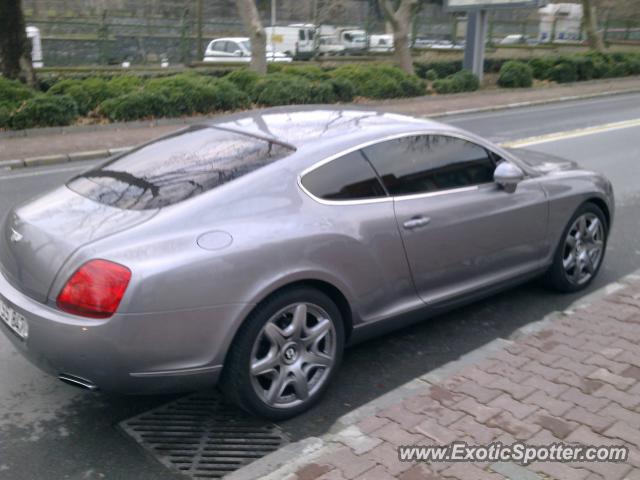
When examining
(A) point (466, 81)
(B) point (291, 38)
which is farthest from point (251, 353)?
(B) point (291, 38)

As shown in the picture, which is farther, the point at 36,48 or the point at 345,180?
the point at 36,48

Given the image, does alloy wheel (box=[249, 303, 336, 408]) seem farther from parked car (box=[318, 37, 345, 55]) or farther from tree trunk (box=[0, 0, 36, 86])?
parked car (box=[318, 37, 345, 55])

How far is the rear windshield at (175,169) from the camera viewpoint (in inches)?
147

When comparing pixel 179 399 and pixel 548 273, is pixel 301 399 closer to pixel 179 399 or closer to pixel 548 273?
pixel 179 399

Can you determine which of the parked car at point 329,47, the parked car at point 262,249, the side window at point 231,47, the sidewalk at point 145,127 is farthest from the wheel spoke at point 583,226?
the parked car at point 329,47

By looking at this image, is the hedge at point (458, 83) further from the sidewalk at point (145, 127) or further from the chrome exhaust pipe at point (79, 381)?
the chrome exhaust pipe at point (79, 381)

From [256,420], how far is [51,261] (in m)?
1.33

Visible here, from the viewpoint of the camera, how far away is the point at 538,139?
13289 millimetres

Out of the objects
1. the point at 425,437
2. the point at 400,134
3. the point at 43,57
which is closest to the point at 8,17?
the point at 43,57

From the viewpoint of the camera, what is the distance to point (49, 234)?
11.6 ft

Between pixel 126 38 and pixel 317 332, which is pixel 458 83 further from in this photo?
pixel 317 332

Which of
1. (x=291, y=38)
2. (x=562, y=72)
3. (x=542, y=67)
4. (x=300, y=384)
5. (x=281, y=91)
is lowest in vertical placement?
(x=300, y=384)

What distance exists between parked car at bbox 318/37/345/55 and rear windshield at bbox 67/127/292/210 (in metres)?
28.7

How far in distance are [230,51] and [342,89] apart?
13755 mm
